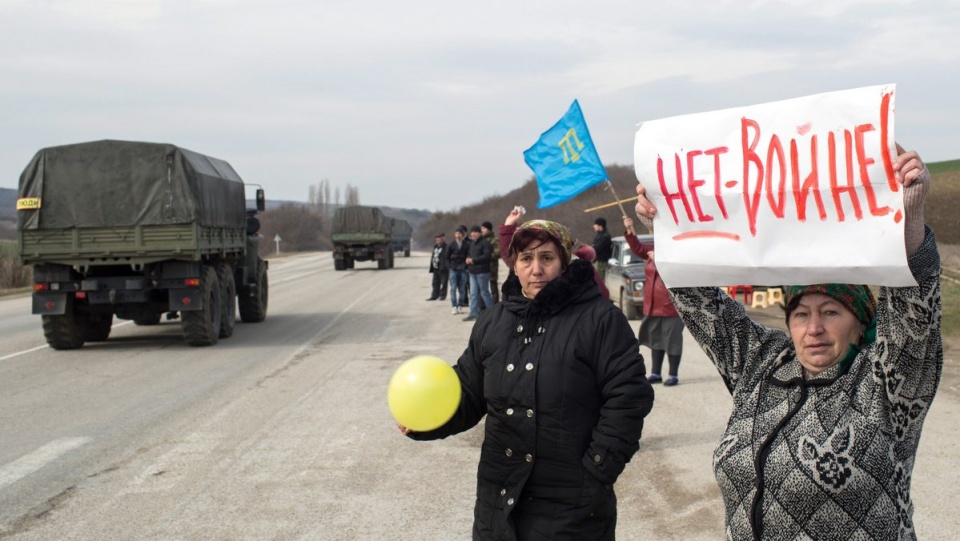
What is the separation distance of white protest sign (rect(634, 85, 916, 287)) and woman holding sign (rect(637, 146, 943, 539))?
0.26ft

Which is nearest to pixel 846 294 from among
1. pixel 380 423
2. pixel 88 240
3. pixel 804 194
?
pixel 804 194

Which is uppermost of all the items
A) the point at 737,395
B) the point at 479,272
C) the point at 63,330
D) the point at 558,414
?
the point at 737,395

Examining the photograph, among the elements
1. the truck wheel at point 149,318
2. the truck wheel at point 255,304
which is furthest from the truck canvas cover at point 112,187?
the truck wheel at point 255,304

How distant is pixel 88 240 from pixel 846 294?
13370 millimetres

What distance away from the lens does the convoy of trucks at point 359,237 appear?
45281 mm

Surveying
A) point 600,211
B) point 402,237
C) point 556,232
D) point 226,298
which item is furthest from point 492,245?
point 600,211

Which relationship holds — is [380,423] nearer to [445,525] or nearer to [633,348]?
[445,525]

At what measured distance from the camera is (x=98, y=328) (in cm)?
1570

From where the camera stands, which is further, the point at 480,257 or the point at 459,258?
the point at 459,258

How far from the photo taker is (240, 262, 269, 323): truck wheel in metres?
18.6

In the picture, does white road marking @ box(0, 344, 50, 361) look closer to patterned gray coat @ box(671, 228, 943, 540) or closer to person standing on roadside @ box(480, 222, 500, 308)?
person standing on roadside @ box(480, 222, 500, 308)

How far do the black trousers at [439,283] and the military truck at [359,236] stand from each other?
813 inches

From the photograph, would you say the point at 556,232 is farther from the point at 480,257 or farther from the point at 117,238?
the point at 480,257

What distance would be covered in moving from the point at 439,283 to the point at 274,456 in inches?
673
